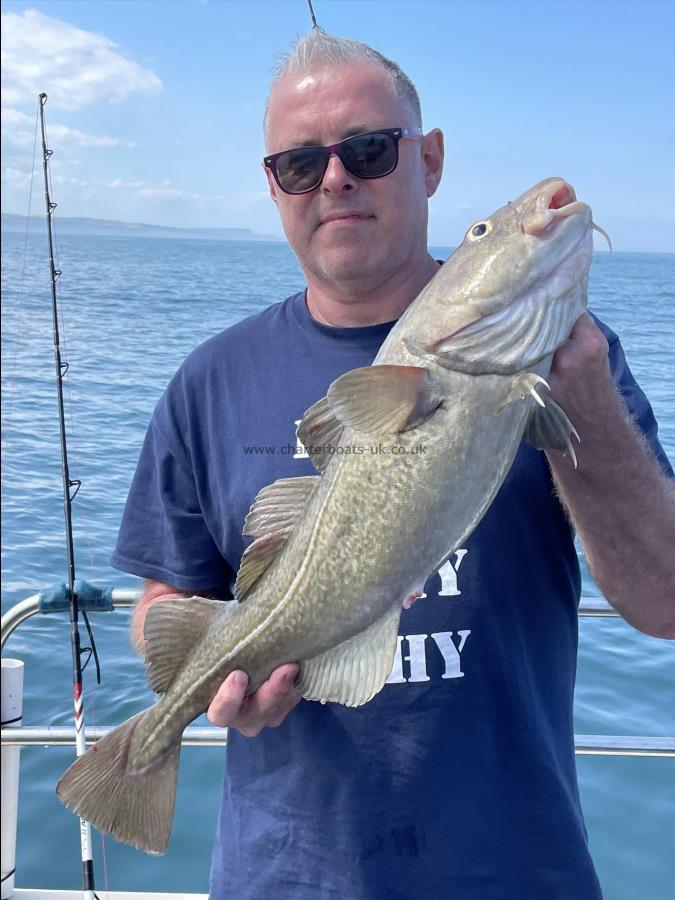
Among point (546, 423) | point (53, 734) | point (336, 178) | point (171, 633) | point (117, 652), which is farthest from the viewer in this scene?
point (117, 652)

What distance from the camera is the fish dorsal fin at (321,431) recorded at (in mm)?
1824

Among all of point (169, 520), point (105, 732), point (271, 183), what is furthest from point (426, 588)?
point (105, 732)

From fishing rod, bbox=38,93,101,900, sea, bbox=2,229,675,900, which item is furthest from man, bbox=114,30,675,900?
sea, bbox=2,229,675,900

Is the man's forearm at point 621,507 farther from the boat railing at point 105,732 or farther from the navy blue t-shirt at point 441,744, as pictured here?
the boat railing at point 105,732

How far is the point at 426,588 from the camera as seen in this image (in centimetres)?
202

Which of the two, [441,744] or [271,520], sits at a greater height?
[271,520]

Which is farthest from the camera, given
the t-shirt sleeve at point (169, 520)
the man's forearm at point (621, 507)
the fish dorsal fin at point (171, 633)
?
the t-shirt sleeve at point (169, 520)

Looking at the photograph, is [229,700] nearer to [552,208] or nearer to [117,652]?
[552,208]

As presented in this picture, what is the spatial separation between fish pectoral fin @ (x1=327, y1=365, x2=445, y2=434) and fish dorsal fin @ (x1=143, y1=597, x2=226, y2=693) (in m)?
0.65

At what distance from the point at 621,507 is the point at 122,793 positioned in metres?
1.38

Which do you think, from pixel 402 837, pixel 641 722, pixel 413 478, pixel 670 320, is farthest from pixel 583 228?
pixel 670 320

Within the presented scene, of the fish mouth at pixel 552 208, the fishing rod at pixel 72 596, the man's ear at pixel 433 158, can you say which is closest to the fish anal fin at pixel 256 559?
the fishing rod at pixel 72 596

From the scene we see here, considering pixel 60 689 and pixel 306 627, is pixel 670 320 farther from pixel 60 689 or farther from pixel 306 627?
pixel 306 627

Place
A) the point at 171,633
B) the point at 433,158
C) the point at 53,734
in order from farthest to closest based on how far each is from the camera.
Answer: the point at 53,734 → the point at 433,158 → the point at 171,633
